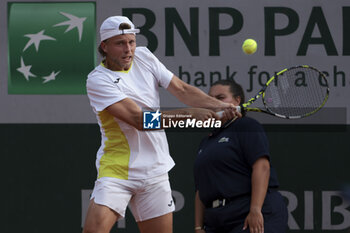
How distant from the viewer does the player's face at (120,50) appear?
393cm

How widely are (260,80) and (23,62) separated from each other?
174 centimetres

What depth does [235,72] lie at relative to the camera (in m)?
5.43

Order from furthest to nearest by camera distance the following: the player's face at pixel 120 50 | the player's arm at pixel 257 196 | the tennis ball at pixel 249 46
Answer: the tennis ball at pixel 249 46 < the player's face at pixel 120 50 < the player's arm at pixel 257 196

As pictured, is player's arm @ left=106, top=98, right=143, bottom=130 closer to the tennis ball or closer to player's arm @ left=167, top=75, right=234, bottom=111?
player's arm @ left=167, top=75, right=234, bottom=111

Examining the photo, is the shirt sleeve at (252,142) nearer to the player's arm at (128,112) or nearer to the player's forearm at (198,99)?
the player's forearm at (198,99)

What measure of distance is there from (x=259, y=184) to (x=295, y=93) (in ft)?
4.47

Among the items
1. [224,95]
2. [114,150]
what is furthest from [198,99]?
[114,150]

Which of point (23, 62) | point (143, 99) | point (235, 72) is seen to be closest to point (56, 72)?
point (23, 62)

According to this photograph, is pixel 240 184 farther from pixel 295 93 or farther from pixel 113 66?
pixel 295 93

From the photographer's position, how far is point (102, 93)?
3.90 meters

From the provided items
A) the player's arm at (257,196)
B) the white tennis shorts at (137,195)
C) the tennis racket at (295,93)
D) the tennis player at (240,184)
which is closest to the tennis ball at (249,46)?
the tennis racket at (295,93)

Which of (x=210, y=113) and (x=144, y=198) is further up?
(x=210, y=113)

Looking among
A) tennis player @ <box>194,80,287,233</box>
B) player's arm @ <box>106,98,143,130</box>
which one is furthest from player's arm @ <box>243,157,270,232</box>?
player's arm @ <box>106,98,143,130</box>

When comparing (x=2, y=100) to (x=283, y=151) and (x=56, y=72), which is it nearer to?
(x=56, y=72)
